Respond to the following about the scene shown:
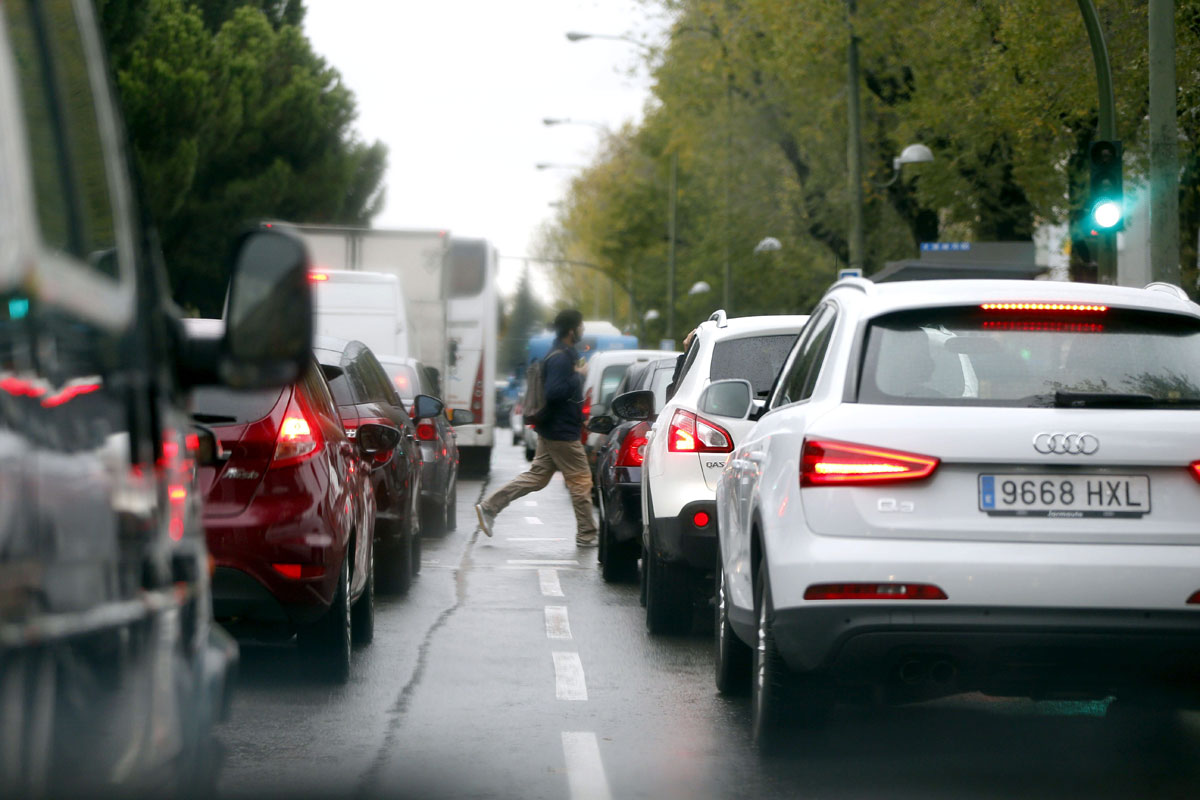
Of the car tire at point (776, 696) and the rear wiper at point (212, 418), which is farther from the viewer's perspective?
the rear wiper at point (212, 418)

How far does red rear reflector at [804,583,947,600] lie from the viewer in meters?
5.82

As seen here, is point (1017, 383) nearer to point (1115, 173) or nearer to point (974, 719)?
point (974, 719)

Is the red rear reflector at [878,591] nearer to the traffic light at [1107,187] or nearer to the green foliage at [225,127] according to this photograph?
the traffic light at [1107,187]

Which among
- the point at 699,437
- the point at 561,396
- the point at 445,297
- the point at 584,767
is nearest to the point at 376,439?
the point at 699,437

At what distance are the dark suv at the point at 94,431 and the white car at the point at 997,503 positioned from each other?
265cm

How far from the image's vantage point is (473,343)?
30.6 meters

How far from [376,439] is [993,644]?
6.43 metres

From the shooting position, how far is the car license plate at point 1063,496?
231 inches

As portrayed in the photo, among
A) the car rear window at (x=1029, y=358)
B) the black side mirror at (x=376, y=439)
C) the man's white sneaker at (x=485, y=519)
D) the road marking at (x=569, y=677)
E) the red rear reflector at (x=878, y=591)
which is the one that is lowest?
the man's white sneaker at (x=485, y=519)

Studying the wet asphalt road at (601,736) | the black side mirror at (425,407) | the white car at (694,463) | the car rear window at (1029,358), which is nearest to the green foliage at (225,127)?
the black side mirror at (425,407)

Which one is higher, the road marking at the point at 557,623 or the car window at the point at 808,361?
the car window at the point at 808,361

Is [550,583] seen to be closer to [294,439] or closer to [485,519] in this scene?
[485,519]

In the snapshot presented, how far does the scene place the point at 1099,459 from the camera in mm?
5879

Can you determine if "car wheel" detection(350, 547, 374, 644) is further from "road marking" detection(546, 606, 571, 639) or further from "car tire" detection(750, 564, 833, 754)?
"car tire" detection(750, 564, 833, 754)
